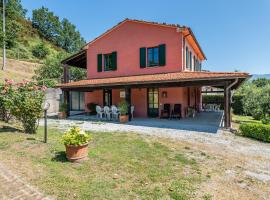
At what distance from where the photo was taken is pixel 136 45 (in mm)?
15953

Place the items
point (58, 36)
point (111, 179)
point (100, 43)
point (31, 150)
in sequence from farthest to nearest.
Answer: point (58, 36) < point (100, 43) < point (31, 150) < point (111, 179)

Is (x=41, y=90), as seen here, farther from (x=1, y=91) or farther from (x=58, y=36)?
(x=58, y=36)

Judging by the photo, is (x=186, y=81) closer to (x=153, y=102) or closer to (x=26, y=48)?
(x=153, y=102)

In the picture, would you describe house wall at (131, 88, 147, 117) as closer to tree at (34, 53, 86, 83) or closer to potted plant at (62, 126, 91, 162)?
potted plant at (62, 126, 91, 162)

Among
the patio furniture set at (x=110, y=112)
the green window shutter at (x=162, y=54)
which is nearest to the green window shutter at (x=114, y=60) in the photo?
the patio furniture set at (x=110, y=112)

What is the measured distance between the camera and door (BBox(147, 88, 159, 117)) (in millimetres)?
15422

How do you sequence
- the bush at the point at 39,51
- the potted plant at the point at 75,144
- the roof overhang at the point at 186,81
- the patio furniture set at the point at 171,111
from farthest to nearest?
the bush at the point at 39,51
the patio furniture set at the point at 171,111
the roof overhang at the point at 186,81
the potted plant at the point at 75,144

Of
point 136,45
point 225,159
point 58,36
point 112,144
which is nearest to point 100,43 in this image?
point 136,45

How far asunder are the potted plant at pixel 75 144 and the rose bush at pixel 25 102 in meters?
3.24

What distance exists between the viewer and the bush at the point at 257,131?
9.14 m

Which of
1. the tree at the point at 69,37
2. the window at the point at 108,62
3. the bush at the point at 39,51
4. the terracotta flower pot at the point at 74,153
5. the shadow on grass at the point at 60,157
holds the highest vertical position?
the tree at the point at 69,37

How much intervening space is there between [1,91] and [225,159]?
359 inches

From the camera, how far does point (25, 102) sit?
7.95 metres

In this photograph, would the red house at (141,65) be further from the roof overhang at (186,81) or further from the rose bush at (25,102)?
the rose bush at (25,102)
